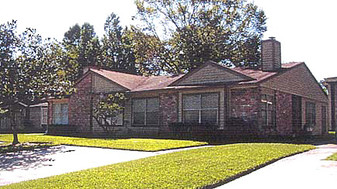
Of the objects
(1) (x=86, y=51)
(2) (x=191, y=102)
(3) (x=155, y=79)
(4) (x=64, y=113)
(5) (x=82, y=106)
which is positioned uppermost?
(1) (x=86, y=51)

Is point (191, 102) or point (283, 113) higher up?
point (191, 102)

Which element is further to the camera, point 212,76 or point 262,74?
point 212,76

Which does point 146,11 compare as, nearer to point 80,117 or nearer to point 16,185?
point 80,117

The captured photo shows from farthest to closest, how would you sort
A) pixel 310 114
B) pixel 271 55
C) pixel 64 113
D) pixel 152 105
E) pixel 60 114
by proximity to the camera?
pixel 60 114 → pixel 64 113 → pixel 310 114 → pixel 152 105 → pixel 271 55

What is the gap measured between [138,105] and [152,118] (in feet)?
4.62

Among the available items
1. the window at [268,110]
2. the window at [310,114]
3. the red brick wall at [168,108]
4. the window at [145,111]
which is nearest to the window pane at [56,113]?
the window at [145,111]

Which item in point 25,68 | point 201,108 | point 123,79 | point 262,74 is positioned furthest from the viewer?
point 123,79

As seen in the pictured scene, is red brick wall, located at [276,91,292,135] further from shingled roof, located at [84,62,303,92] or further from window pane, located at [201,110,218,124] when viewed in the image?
window pane, located at [201,110,218,124]

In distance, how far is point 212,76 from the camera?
19.1m

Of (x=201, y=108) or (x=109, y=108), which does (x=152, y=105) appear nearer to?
(x=109, y=108)

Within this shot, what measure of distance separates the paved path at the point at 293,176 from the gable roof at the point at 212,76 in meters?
8.75

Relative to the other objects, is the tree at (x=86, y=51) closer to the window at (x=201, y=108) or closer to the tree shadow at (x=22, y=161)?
the window at (x=201, y=108)

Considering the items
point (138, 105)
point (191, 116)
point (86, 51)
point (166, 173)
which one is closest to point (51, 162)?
point (166, 173)

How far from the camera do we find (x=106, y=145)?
577 inches
